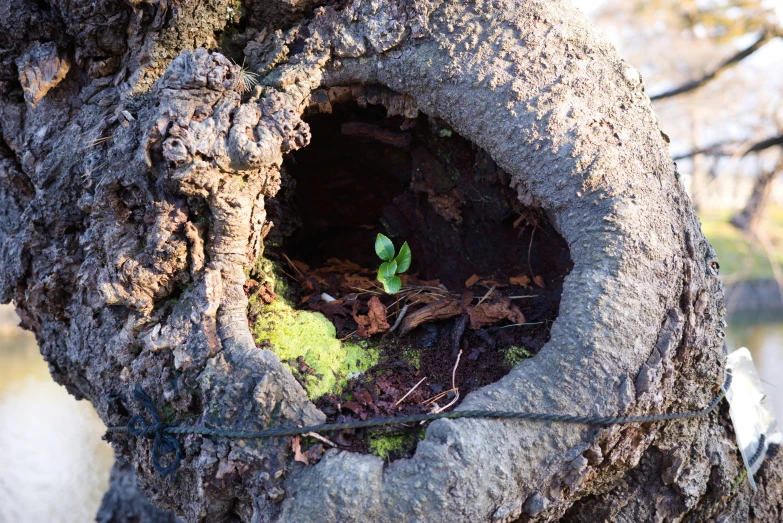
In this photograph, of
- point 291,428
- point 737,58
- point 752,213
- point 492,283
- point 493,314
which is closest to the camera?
point 291,428

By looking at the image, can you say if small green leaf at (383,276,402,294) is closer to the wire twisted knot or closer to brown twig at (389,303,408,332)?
brown twig at (389,303,408,332)

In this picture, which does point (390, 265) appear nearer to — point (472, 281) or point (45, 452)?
point (472, 281)

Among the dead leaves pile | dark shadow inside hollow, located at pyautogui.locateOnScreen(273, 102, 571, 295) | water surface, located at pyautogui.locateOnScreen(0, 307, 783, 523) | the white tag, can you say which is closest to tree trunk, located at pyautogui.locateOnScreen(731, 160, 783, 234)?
water surface, located at pyautogui.locateOnScreen(0, 307, 783, 523)

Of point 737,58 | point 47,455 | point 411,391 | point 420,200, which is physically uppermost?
point 737,58

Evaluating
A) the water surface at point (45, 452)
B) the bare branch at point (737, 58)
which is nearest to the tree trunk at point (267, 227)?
the water surface at point (45, 452)

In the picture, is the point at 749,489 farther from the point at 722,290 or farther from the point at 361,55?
the point at 361,55

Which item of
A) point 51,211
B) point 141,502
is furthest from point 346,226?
point 141,502

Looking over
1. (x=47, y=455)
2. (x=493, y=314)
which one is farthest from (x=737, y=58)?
(x=47, y=455)
